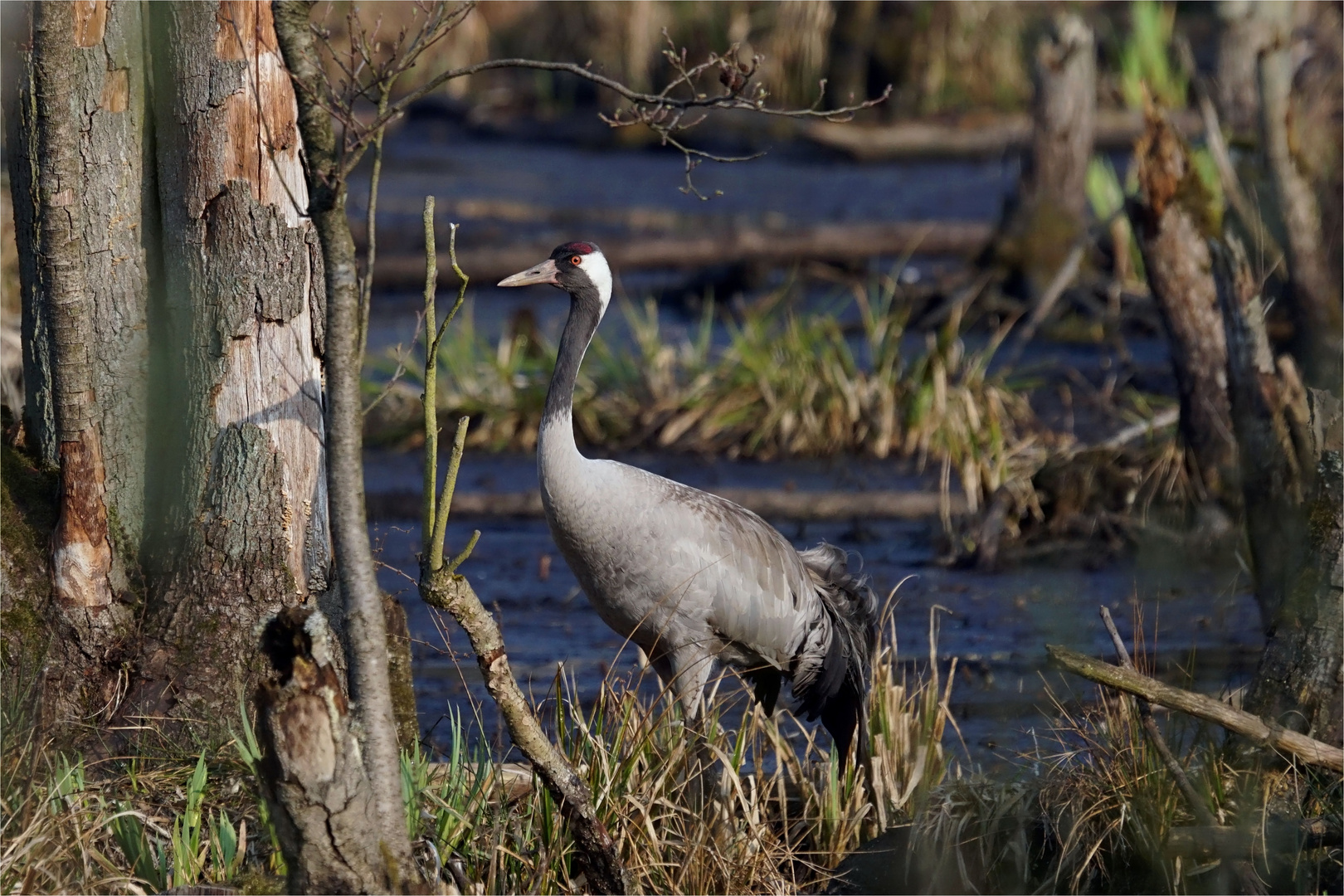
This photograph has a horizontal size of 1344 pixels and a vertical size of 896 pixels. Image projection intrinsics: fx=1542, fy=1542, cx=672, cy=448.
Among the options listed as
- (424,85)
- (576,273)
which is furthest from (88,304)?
(576,273)

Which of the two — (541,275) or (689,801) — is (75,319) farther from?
(689,801)

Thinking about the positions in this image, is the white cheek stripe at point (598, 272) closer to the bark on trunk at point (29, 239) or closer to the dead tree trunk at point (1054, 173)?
the bark on trunk at point (29, 239)

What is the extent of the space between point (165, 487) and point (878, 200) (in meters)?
11.1

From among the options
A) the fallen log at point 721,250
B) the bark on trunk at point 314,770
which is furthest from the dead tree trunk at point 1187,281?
the bark on trunk at point 314,770

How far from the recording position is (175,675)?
3.83 m

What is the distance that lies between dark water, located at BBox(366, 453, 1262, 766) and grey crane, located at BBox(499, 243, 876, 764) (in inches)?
16.0

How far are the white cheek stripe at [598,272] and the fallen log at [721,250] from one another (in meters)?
6.06

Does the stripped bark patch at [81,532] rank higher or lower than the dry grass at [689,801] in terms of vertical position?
higher

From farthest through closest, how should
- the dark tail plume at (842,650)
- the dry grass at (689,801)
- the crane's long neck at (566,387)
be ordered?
1. the dark tail plume at (842,650)
2. the crane's long neck at (566,387)
3. the dry grass at (689,801)

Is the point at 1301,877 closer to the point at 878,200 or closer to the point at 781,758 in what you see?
the point at 781,758

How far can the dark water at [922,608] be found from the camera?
216 inches

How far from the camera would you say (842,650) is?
4875mm

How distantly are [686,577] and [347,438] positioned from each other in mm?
1754

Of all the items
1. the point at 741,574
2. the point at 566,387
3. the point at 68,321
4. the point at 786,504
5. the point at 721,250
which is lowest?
the point at 786,504
